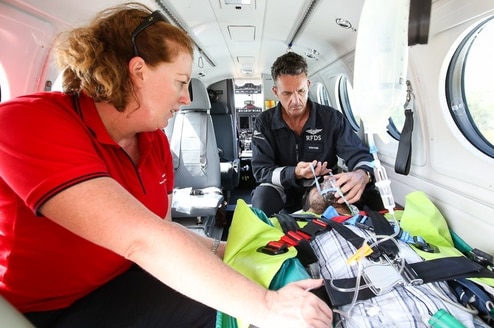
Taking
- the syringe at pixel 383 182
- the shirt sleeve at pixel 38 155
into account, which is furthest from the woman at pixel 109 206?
the syringe at pixel 383 182

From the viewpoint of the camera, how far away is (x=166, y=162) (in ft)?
5.05

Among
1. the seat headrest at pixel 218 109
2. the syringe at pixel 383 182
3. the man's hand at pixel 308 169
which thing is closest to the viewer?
the syringe at pixel 383 182

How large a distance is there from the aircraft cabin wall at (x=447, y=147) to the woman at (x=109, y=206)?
3.83 ft

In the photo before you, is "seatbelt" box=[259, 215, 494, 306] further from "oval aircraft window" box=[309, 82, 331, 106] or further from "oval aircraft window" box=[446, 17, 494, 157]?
"oval aircraft window" box=[309, 82, 331, 106]

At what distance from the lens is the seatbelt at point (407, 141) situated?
6.43ft

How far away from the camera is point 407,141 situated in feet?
6.56

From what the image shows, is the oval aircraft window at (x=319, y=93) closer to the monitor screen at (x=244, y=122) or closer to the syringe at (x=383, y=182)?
the monitor screen at (x=244, y=122)

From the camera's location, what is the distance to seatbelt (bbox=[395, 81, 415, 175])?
1.96 meters

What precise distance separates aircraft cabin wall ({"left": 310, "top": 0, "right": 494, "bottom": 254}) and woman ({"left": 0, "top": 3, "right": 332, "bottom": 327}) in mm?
1166

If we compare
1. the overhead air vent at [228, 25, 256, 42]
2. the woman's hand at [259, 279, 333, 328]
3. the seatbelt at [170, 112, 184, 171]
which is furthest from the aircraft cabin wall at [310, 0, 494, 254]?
the seatbelt at [170, 112, 184, 171]

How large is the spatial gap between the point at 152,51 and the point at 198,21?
6.72ft

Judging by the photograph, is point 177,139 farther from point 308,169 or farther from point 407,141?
point 407,141

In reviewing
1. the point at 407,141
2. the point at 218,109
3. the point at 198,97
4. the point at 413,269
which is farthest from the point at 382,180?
the point at 218,109

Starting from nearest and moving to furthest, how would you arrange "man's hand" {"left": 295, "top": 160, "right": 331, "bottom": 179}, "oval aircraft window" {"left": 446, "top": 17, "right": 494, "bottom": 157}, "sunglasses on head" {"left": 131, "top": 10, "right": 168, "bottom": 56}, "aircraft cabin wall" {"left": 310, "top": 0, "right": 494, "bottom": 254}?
"sunglasses on head" {"left": 131, "top": 10, "right": 168, "bottom": 56} < "aircraft cabin wall" {"left": 310, "top": 0, "right": 494, "bottom": 254} < "oval aircraft window" {"left": 446, "top": 17, "right": 494, "bottom": 157} < "man's hand" {"left": 295, "top": 160, "right": 331, "bottom": 179}
